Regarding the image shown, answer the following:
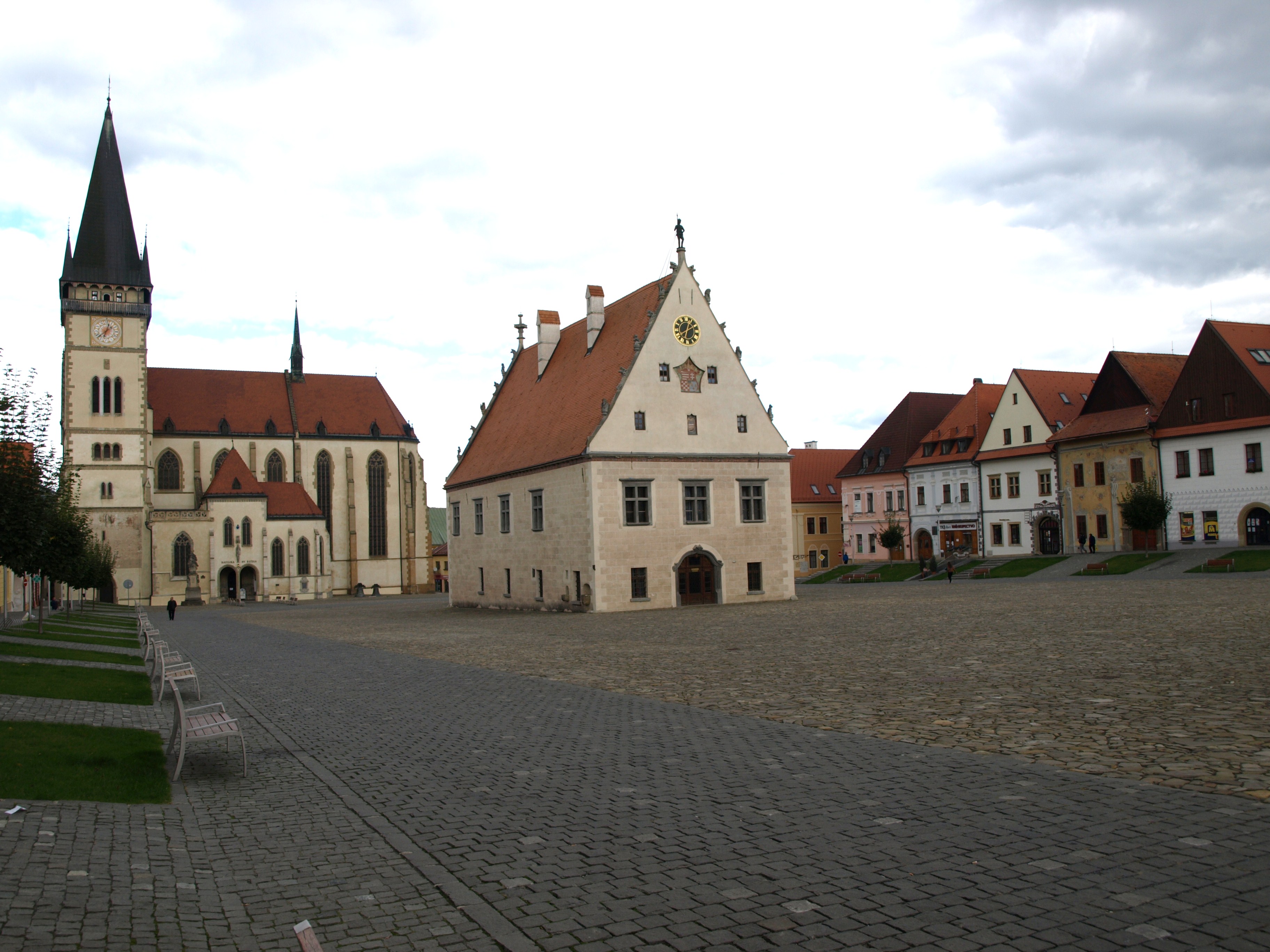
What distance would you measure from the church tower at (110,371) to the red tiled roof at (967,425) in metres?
58.8

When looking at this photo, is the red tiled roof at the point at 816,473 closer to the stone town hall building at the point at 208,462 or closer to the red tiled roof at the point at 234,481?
the stone town hall building at the point at 208,462

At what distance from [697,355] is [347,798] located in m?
34.4

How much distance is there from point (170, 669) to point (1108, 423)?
5409cm

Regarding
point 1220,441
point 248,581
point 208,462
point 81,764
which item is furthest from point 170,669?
point 208,462

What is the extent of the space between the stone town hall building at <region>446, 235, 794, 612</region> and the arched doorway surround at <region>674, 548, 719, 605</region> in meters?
0.06

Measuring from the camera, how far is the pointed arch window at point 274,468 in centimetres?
8719

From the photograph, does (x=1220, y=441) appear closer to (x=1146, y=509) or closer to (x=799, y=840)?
(x=1146, y=509)

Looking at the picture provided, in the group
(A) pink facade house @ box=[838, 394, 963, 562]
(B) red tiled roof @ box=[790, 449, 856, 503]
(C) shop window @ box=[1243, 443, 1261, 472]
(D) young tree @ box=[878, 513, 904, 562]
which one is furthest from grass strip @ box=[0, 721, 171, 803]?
(B) red tiled roof @ box=[790, 449, 856, 503]

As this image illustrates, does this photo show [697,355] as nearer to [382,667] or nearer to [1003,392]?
[382,667]

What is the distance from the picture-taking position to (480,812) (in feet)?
25.3

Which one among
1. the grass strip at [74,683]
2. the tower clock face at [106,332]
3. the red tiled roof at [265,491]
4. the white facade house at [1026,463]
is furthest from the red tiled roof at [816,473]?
the grass strip at [74,683]

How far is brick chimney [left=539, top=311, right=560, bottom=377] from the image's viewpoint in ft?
164

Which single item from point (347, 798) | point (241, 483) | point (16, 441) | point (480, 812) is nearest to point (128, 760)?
point (347, 798)

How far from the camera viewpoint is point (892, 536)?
68.8 metres
